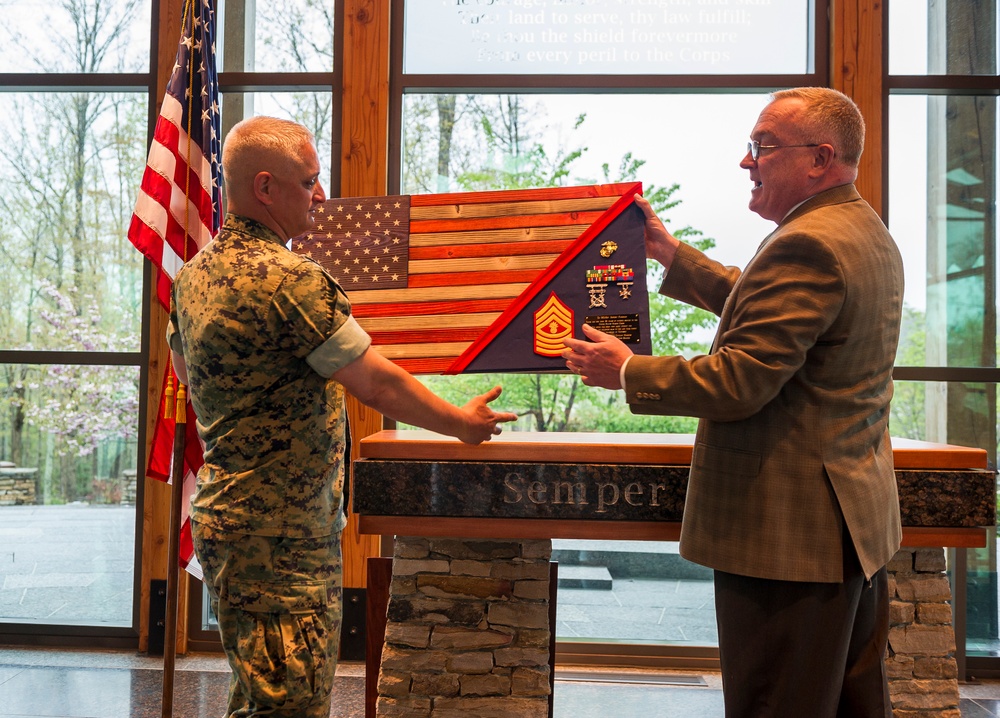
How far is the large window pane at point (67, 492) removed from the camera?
4.24 m

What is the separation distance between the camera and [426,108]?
419cm

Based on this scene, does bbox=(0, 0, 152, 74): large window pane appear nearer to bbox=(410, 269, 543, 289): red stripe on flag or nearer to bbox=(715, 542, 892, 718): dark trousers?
bbox=(410, 269, 543, 289): red stripe on flag

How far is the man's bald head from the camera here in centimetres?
189

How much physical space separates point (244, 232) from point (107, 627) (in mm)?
3070

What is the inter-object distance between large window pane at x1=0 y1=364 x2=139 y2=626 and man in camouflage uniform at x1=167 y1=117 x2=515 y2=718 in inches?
104

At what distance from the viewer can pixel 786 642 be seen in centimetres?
193

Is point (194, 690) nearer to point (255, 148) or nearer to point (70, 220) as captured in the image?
point (70, 220)

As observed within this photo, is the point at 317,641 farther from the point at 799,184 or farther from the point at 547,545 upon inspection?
the point at 799,184

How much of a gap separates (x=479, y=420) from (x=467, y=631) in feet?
2.89

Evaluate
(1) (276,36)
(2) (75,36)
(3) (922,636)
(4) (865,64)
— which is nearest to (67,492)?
(2) (75,36)

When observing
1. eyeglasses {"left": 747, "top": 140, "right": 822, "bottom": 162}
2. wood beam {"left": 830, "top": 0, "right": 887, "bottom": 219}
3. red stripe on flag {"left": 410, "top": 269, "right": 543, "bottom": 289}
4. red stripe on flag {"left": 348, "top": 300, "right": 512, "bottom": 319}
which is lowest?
red stripe on flag {"left": 348, "top": 300, "right": 512, "bottom": 319}

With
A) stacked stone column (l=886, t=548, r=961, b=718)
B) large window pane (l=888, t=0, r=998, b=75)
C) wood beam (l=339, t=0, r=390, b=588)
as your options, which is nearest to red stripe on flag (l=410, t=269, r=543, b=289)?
stacked stone column (l=886, t=548, r=961, b=718)

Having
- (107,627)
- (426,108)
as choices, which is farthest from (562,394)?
(107,627)

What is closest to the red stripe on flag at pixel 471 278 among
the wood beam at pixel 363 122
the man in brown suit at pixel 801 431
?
the man in brown suit at pixel 801 431
